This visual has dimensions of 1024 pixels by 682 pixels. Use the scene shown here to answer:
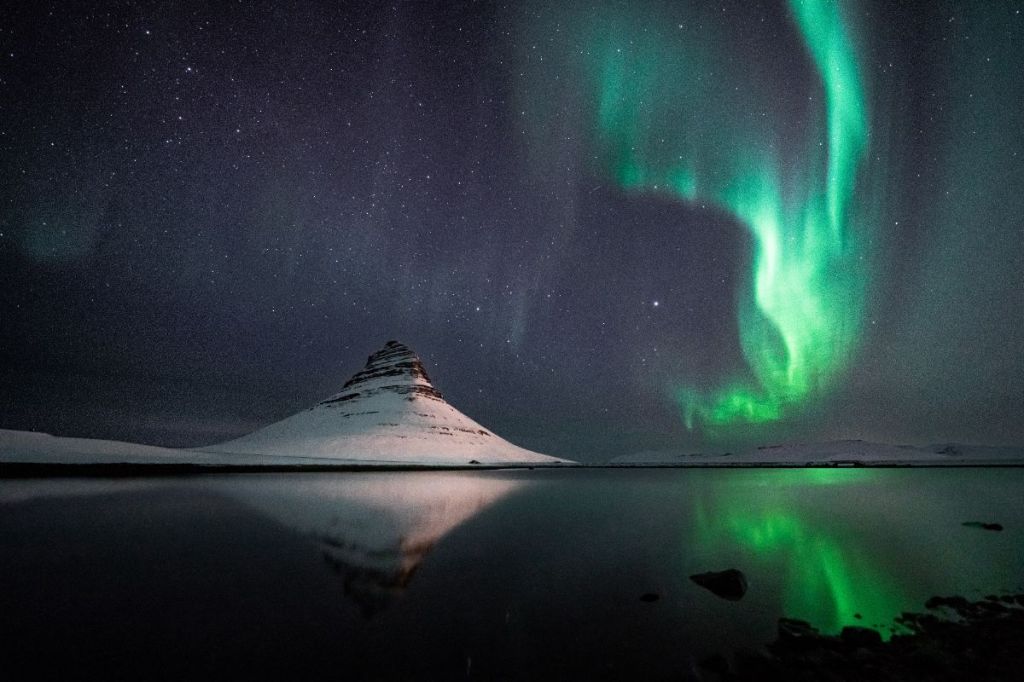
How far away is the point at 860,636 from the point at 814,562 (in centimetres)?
894

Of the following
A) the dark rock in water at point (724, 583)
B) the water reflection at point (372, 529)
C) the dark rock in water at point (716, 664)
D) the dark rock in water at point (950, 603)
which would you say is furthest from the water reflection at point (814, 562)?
the water reflection at point (372, 529)

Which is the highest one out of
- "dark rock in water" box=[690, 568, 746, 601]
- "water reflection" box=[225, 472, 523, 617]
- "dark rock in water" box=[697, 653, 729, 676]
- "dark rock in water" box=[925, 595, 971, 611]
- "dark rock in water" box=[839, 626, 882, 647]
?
"dark rock in water" box=[839, 626, 882, 647]

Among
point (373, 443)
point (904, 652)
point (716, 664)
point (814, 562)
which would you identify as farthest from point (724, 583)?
point (373, 443)

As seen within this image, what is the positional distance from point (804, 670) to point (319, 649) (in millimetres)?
8525

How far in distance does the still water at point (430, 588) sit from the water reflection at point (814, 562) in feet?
0.40

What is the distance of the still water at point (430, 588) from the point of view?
309 inches

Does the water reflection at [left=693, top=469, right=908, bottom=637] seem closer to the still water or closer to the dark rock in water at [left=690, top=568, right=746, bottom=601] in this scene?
the still water

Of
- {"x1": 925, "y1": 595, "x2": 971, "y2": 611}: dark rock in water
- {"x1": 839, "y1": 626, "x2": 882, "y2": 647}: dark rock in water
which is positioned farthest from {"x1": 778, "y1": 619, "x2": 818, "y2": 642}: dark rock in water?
{"x1": 925, "y1": 595, "x2": 971, "y2": 611}: dark rock in water

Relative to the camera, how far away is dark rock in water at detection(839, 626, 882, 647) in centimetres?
858

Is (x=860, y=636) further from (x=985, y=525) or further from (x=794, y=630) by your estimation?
(x=985, y=525)

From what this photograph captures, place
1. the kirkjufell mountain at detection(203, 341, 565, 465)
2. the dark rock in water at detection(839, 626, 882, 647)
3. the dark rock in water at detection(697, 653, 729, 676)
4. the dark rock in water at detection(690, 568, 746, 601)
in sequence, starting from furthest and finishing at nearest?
the kirkjufell mountain at detection(203, 341, 565, 465) → the dark rock in water at detection(690, 568, 746, 601) → the dark rock in water at detection(839, 626, 882, 647) → the dark rock in water at detection(697, 653, 729, 676)

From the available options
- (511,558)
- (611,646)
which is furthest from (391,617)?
(511,558)

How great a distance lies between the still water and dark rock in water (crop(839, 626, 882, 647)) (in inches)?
24.4

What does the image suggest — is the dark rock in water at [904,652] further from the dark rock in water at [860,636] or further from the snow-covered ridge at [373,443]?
the snow-covered ridge at [373,443]
